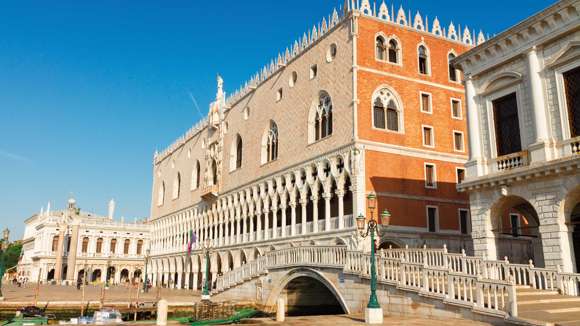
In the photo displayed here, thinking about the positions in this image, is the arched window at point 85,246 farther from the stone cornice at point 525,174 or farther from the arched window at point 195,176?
the stone cornice at point 525,174

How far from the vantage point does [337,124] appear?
1027 inches

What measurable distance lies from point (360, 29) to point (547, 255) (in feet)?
49.4

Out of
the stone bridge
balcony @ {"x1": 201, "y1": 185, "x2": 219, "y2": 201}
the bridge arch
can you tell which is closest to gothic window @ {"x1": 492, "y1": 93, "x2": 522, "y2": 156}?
the stone bridge

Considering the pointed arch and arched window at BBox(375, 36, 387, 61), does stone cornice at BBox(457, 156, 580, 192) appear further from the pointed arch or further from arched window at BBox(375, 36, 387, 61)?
arched window at BBox(375, 36, 387, 61)

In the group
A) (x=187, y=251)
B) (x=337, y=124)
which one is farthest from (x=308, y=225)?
(x=187, y=251)

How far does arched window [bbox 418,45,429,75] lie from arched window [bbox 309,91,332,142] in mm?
5352

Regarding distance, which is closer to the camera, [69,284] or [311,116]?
[311,116]

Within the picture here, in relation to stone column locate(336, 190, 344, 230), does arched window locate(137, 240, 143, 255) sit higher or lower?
higher

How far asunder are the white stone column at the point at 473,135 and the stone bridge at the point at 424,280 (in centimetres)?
343

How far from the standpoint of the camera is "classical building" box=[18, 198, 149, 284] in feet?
216

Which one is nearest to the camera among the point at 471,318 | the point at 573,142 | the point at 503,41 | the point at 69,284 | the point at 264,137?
the point at 471,318

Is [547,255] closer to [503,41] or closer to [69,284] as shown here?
[503,41]

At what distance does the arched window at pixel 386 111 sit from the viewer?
25719mm

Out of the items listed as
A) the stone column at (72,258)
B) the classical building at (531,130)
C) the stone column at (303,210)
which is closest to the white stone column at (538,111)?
the classical building at (531,130)
